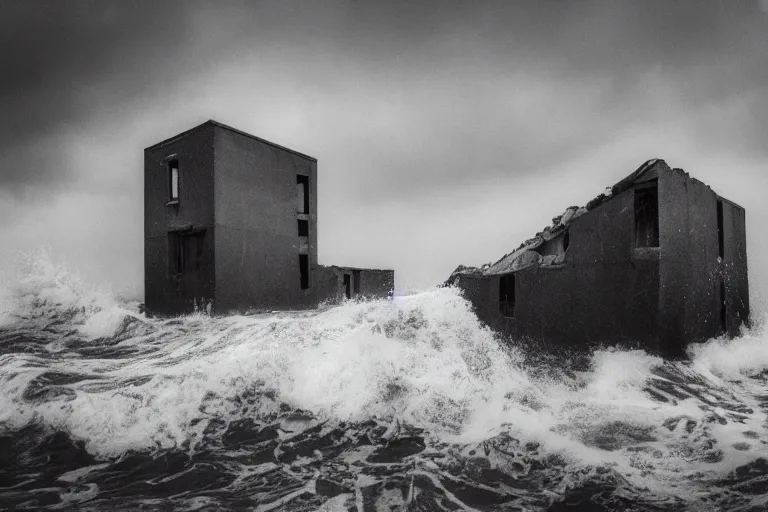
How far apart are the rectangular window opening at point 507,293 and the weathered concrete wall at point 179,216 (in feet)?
26.5

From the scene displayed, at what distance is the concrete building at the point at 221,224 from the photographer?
12695mm

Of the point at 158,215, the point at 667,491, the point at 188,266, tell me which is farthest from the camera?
the point at 158,215

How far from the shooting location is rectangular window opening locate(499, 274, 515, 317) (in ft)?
25.7

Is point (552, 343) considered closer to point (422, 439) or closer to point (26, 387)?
point (422, 439)

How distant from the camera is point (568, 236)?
741cm

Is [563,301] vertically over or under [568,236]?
under

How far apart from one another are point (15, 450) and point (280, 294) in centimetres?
961

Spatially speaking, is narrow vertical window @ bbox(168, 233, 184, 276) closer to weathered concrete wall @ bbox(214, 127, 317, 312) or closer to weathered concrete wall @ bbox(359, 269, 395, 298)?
weathered concrete wall @ bbox(214, 127, 317, 312)

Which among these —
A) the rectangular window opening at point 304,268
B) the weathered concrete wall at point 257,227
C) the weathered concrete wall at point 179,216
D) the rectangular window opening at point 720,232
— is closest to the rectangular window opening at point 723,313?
the rectangular window opening at point 720,232

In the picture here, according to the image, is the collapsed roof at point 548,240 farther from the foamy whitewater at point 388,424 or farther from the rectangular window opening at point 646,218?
the foamy whitewater at point 388,424

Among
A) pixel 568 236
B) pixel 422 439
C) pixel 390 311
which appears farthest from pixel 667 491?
pixel 390 311

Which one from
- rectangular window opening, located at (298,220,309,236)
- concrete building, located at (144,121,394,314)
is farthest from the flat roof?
rectangular window opening, located at (298,220,309,236)

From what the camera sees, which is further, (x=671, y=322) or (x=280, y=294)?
(x=280, y=294)

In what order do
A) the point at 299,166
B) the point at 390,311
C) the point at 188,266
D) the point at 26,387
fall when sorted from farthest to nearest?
1. the point at 299,166
2. the point at 188,266
3. the point at 390,311
4. the point at 26,387
